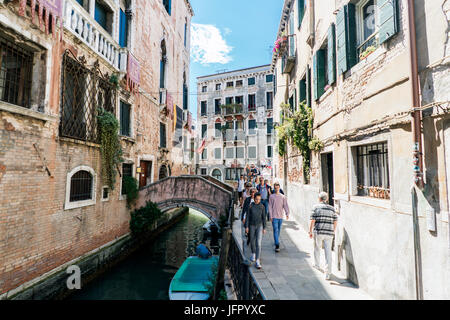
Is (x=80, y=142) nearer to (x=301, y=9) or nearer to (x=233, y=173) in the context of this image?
(x=301, y=9)

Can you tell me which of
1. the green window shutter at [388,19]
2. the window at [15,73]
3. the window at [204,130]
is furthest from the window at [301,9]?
the window at [204,130]

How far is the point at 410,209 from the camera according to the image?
3.20 meters

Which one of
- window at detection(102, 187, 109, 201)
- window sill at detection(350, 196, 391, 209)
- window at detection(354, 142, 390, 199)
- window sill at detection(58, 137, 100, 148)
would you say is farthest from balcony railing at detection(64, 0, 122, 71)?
window sill at detection(350, 196, 391, 209)

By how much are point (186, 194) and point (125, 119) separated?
4897 mm

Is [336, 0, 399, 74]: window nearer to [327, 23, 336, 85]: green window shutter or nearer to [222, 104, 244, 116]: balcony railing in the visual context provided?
[327, 23, 336, 85]: green window shutter

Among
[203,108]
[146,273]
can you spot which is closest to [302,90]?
[146,273]

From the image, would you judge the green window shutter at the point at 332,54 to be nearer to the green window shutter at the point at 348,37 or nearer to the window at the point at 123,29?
the green window shutter at the point at 348,37

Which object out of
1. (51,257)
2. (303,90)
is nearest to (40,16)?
(51,257)

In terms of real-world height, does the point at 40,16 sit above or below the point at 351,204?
above

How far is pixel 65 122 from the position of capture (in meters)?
7.24

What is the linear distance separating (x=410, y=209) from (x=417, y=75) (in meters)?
1.90

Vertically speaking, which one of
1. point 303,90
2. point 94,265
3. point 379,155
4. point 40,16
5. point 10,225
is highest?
point 40,16

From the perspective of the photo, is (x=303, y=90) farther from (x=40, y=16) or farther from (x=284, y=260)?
(x=40, y=16)

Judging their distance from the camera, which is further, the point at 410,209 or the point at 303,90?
the point at 303,90
